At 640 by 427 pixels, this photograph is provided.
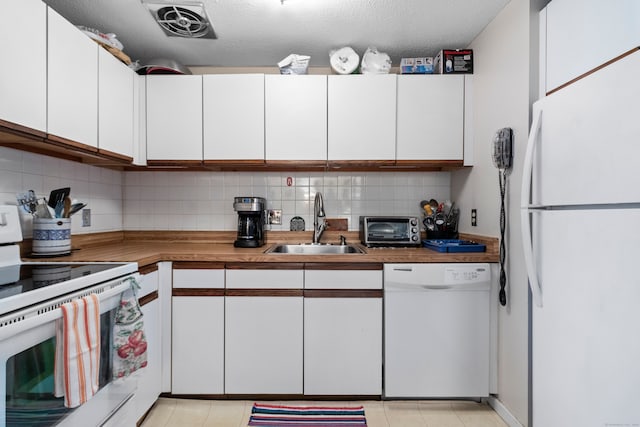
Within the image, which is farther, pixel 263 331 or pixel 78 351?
pixel 263 331

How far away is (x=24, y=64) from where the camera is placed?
132 cm

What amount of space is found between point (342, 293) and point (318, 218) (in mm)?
697

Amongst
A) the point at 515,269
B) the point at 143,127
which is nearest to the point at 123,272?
the point at 143,127

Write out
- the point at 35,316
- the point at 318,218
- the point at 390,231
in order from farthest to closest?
the point at 318,218 < the point at 390,231 < the point at 35,316

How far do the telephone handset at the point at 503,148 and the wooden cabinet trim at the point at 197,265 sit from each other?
1.61m

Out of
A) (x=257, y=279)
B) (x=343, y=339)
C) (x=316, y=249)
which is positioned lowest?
(x=343, y=339)

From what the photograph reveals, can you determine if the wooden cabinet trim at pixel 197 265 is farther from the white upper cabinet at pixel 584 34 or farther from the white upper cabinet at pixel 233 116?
the white upper cabinet at pixel 584 34

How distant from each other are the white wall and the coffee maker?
4.73 ft

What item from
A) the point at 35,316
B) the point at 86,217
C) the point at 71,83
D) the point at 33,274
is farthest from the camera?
the point at 86,217

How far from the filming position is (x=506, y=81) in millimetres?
1787

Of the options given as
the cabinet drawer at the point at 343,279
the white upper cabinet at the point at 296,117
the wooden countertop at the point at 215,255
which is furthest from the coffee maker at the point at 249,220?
the cabinet drawer at the point at 343,279

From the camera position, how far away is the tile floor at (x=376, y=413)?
5.74ft

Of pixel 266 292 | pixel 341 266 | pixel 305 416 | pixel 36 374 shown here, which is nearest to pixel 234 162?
pixel 266 292

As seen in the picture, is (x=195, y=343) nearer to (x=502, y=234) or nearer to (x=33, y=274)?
(x=33, y=274)
